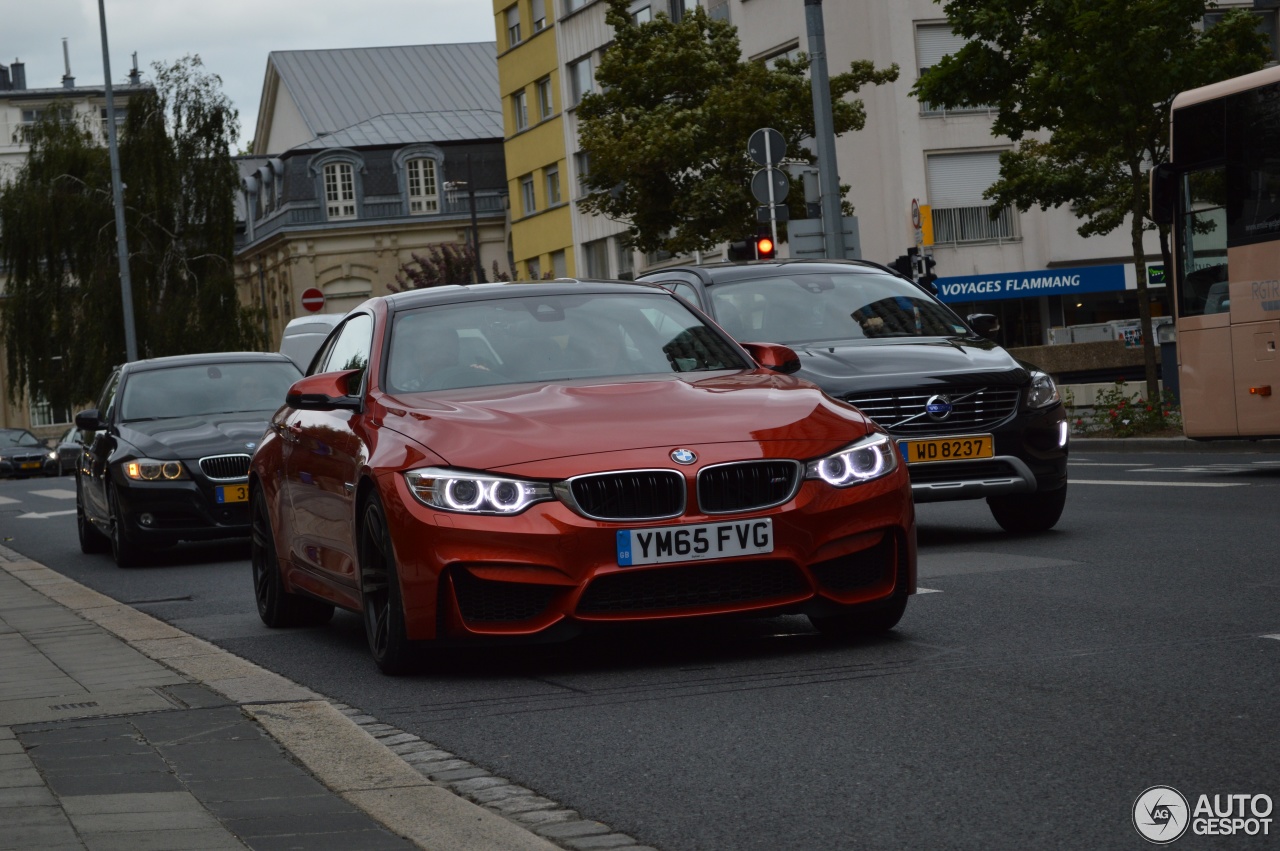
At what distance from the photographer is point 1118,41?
81.3ft

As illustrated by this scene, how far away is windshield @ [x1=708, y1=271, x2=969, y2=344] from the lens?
12.5m

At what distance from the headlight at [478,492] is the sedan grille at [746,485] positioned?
0.56 m

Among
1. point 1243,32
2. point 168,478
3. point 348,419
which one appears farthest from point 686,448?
point 1243,32

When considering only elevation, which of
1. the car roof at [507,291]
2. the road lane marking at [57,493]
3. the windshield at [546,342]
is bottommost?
the road lane marking at [57,493]

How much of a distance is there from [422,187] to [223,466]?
64677 mm

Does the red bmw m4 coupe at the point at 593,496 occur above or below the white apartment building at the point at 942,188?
below

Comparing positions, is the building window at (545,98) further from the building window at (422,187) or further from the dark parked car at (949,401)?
the dark parked car at (949,401)

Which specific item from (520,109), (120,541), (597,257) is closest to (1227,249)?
(120,541)

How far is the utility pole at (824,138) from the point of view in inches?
993

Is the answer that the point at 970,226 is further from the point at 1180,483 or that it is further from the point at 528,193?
the point at 1180,483

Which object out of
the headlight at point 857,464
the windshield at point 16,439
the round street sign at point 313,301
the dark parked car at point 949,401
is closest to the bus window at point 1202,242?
the dark parked car at point 949,401

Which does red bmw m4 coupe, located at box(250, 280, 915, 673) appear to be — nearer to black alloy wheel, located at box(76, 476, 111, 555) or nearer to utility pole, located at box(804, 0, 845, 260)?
black alloy wheel, located at box(76, 476, 111, 555)

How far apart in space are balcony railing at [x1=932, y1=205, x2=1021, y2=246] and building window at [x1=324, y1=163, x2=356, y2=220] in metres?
35.7

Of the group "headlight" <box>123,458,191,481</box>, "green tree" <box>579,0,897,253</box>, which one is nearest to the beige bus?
"headlight" <box>123,458,191,481</box>
